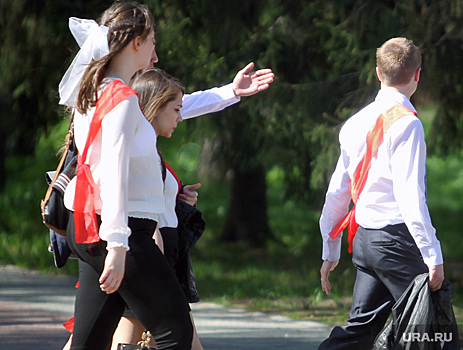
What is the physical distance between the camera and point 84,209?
301 cm

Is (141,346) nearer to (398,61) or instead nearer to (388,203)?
(388,203)

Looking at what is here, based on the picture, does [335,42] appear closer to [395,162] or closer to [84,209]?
[395,162]

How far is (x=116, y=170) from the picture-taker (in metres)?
2.91

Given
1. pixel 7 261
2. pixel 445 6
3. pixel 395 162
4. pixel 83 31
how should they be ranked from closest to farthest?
1. pixel 83 31
2. pixel 395 162
3. pixel 445 6
4. pixel 7 261

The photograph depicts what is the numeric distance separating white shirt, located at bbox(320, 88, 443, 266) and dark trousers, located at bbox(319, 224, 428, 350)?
7 cm

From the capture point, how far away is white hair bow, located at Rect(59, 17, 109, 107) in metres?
3.16

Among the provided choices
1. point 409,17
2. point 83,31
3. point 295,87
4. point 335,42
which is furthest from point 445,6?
point 83,31

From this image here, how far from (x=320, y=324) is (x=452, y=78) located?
3.22m

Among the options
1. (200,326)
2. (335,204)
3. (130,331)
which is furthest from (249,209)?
(130,331)

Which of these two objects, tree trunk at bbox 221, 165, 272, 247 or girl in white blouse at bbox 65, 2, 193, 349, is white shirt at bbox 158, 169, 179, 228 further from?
tree trunk at bbox 221, 165, 272, 247

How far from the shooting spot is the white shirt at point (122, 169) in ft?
9.47

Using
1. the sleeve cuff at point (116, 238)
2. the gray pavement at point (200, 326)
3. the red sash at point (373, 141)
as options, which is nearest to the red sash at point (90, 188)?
the sleeve cuff at point (116, 238)

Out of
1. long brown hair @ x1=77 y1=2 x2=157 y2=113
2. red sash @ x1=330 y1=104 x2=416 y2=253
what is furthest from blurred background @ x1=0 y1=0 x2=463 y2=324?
long brown hair @ x1=77 y1=2 x2=157 y2=113

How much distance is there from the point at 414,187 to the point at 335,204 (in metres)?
0.62
